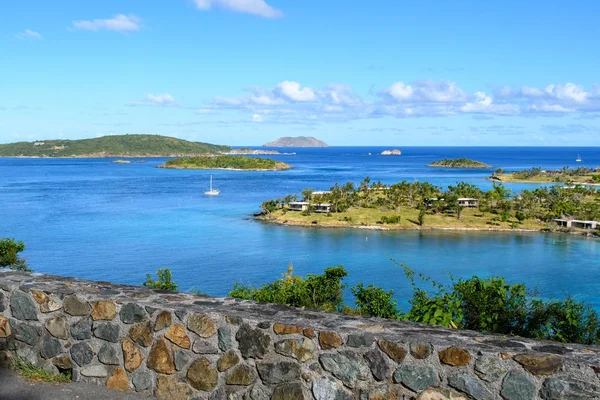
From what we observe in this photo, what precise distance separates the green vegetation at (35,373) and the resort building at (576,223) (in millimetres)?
57961

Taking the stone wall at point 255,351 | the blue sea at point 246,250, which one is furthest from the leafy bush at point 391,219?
the stone wall at point 255,351

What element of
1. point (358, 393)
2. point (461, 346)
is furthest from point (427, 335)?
point (358, 393)

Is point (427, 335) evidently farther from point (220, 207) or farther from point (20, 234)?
point (220, 207)

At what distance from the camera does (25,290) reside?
479cm

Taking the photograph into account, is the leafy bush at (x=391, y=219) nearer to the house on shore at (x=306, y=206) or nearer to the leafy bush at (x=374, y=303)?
the house on shore at (x=306, y=206)

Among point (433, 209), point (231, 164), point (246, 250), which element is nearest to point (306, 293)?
point (246, 250)

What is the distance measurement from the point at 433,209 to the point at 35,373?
2373 inches

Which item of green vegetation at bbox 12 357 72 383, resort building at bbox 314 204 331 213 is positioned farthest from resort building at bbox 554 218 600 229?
green vegetation at bbox 12 357 72 383

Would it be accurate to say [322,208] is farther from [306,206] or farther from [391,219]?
[391,219]

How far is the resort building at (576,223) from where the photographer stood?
55125 mm

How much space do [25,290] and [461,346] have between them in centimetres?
353

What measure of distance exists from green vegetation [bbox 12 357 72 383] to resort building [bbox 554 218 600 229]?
58.0 metres

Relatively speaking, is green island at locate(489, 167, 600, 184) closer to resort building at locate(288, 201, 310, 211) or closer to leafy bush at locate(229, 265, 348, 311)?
resort building at locate(288, 201, 310, 211)

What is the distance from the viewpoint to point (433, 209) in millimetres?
62562
